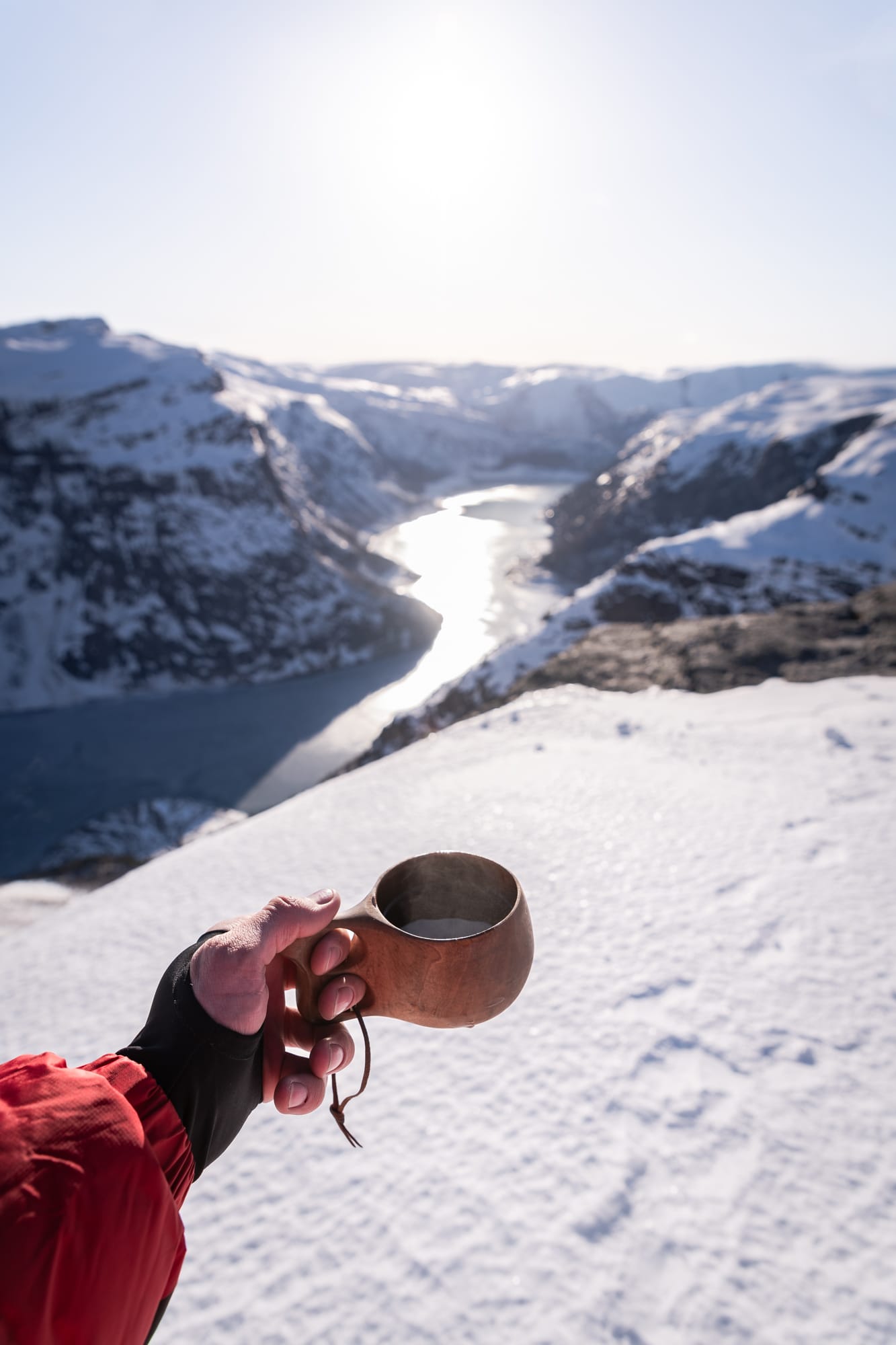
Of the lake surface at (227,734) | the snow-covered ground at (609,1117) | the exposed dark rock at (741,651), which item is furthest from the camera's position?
the lake surface at (227,734)

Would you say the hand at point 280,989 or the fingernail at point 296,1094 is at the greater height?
the hand at point 280,989

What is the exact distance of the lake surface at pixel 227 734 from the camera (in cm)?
3838

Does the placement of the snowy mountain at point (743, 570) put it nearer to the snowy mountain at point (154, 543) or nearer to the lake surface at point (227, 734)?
the lake surface at point (227, 734)

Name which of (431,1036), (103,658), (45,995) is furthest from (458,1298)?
(103,658)

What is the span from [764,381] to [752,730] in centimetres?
17468

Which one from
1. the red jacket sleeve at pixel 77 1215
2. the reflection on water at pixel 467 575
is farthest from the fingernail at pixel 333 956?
the reflection on water at pixel 467 575

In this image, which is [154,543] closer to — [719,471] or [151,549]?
[151,549]

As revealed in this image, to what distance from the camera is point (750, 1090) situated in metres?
2.83

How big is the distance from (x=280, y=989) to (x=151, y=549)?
2722 inches

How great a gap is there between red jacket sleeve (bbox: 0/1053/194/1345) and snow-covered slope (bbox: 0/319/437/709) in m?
59.9

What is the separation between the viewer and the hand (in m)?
1.52

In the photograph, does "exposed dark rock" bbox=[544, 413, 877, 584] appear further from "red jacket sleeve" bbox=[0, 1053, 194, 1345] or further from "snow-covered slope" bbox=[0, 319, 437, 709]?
"red jacket sleeve" bbox=[0, 1053, 194, 1345]

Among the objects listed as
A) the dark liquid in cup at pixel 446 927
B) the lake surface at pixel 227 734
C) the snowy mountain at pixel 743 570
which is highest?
the dark liquid in cup at pixel 446 927

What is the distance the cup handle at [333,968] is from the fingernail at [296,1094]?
160mm
